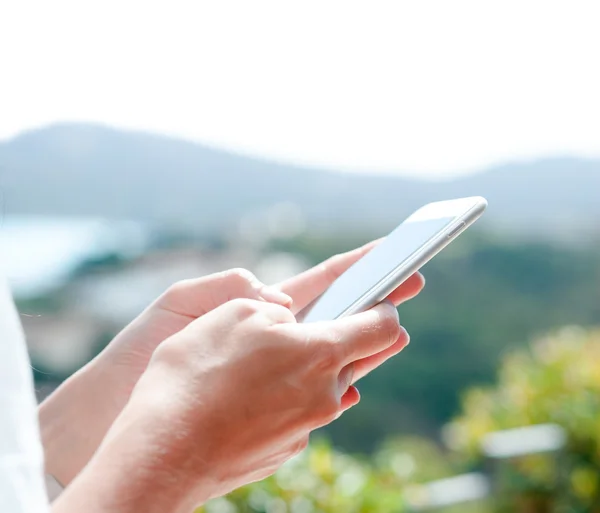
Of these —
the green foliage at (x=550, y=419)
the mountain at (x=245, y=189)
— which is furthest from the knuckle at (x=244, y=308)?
the green foliage at (x=550, y=419)

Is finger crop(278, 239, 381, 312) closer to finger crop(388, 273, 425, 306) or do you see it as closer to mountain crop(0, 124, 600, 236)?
finger crop(388, 273, 425, 306)

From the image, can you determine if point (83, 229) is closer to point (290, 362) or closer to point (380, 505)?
point (380, 505)

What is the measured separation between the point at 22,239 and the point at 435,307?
7.28 ft

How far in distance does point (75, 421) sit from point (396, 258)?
0.30 meters

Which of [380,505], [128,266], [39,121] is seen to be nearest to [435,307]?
[128,266]

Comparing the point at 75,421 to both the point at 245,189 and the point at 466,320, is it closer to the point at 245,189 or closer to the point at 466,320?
the point at 245,189

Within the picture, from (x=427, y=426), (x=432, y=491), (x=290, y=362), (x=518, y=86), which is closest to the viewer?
(x=290, y=362)

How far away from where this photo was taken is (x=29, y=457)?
13.0 inches

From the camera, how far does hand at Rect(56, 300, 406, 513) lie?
391 mm

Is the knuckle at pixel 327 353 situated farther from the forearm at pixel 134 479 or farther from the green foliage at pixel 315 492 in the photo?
the green foliage at pixel 315 492

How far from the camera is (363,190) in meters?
2.93

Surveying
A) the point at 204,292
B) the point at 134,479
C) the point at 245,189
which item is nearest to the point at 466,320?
the point at 245,189

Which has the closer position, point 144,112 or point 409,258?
point 409,258

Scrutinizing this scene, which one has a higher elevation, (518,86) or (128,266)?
(518,86)
